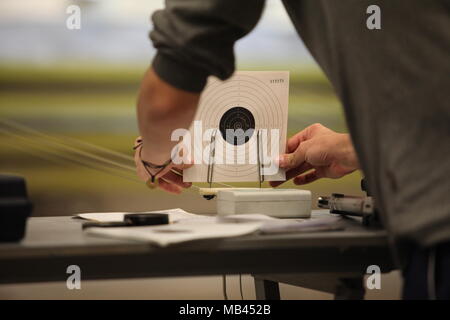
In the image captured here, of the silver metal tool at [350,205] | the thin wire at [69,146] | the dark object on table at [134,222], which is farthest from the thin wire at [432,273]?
the thin wire at [69,146]

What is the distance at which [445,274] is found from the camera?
805 millimetres

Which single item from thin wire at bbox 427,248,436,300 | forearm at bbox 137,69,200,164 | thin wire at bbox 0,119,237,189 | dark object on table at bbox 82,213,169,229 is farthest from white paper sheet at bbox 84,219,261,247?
thin wire at bbox 0,119,237,189

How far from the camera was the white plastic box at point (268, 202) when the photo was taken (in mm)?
1417

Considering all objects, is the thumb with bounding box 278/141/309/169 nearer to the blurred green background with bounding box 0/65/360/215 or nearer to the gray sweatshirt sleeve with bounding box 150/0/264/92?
the gray sweatshirt sleeve with bounding box 150/0/264/92

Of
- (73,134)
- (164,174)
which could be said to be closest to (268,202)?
(164,174)

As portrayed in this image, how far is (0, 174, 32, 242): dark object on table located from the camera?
973 millimetres

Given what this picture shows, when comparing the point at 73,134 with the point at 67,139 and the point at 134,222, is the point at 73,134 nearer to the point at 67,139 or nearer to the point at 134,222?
the point at 67,139

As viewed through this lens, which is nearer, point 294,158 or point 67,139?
point 294,158

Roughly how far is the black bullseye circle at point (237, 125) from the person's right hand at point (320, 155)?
106mm

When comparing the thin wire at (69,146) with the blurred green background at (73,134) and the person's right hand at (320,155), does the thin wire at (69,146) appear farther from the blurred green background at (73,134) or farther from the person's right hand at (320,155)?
the person's right hand at (320,155)

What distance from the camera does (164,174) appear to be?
160cm
